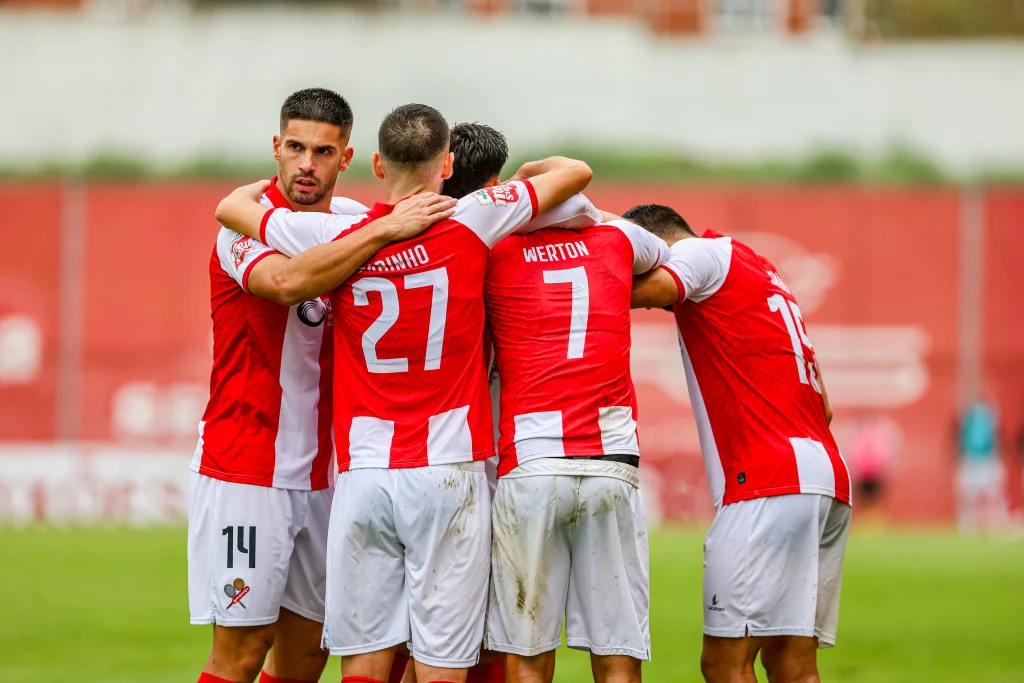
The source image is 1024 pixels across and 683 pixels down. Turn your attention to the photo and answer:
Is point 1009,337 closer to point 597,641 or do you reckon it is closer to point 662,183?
point 662,183

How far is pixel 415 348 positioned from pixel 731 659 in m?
2.22

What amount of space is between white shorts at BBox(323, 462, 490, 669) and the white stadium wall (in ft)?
91.4

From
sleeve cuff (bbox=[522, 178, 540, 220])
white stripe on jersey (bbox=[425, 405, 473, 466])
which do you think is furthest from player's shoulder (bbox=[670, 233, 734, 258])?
white stripe on jersey (bbox=[425, 405, 473, 466])

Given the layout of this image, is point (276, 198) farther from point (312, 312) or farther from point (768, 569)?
point (768, 569)

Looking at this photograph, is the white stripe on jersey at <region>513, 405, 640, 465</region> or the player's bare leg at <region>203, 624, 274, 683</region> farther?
the player's bare leg at <region>203, 624, 274, 683</region>

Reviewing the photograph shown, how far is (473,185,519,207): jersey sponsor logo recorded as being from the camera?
18.9ft

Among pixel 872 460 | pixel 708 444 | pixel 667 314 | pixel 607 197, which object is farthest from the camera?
pixel 607 197

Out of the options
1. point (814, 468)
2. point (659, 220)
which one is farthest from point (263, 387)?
point (814, 468)

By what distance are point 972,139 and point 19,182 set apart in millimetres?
23497

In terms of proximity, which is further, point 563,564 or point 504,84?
point 504,84

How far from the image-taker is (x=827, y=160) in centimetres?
3197

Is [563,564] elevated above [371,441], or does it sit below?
below

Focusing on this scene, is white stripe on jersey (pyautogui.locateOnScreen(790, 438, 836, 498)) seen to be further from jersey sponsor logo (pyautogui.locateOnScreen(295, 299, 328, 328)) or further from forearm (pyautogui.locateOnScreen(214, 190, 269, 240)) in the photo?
forearm (pyautogui.locateOnScreen(214, 190, 269, 240))

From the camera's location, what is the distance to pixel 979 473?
86.1 ft
